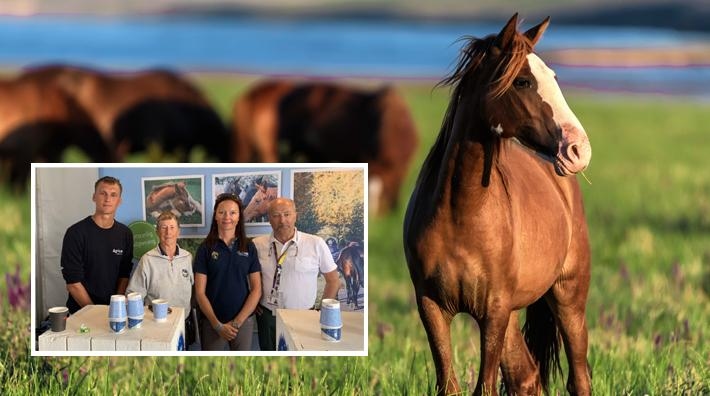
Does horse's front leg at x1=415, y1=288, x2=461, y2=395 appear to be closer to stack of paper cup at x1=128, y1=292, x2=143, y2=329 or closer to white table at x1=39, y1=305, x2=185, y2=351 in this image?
white table at x1=39, y1=305, x2=185, y2=351

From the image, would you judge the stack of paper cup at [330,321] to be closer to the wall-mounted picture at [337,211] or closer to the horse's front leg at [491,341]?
the wall-mounted picture at [337,211]

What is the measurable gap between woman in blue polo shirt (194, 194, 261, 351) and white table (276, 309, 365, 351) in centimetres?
12

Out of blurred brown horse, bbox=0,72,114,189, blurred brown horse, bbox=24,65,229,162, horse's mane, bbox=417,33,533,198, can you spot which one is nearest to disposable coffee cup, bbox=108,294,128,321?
horse's mane, bbox=417,33,533,198

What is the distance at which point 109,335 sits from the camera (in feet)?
13.8

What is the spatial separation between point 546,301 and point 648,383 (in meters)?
0.80

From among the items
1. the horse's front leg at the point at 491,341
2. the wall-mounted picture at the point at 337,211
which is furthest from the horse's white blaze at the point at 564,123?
the wall-mounted picture at the point at 337,211

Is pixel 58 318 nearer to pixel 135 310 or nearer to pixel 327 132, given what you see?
pixel 135 310

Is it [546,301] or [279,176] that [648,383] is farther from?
[279,176]

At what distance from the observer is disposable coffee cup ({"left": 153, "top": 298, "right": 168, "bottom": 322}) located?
4199 millimetres

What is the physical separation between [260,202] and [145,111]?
10.6m

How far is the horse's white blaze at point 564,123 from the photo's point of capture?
3.59 m

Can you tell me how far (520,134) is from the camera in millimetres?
3736

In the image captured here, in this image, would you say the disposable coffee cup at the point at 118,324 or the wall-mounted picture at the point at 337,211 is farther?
the wall-mounted picture at the point at 337,211

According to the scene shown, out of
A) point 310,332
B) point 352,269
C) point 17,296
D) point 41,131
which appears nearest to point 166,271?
point 310,332
